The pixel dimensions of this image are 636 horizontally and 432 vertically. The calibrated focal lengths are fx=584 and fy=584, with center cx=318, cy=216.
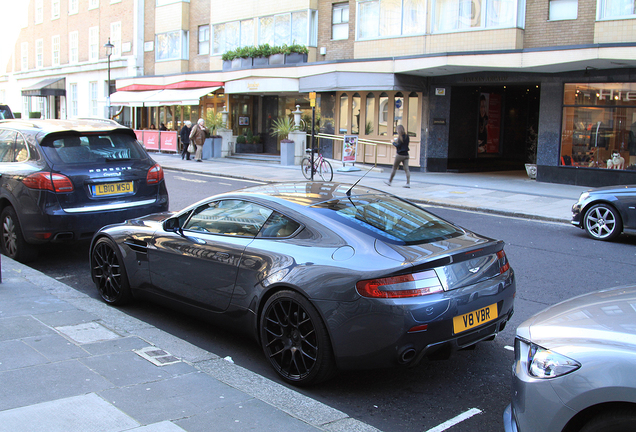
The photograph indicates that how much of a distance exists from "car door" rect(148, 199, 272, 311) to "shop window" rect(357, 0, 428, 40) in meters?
18.2

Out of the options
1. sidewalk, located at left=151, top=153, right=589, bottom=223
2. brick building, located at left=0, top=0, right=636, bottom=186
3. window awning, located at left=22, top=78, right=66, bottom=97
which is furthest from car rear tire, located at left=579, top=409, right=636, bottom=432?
window awning, located at left=22, top=78, right=66, bottom=97

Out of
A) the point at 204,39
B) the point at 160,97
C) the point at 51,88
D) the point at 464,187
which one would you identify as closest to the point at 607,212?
the point at 464,187

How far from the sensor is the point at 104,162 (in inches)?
300

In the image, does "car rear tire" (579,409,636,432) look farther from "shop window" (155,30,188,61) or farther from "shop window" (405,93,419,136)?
"shop window" (155,30,188,61)

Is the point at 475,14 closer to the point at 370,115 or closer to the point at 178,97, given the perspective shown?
the point at 370,115

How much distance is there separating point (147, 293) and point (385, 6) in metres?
19.8

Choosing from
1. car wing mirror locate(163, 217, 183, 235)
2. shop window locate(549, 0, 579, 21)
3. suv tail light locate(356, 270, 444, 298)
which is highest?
shop window locate(549, 0, 579, 21)

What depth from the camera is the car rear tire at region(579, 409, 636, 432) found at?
2.45 meters

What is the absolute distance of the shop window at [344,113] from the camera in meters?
24.6

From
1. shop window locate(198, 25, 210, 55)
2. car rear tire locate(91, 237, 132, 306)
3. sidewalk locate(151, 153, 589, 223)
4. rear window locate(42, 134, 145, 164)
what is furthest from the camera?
shop window locate(198, 25, 210, 55)

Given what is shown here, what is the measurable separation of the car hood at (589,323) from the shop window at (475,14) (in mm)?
17884

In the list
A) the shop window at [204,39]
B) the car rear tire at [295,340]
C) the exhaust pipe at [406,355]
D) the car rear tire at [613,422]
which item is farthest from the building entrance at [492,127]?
the car rear tire at [613,422]

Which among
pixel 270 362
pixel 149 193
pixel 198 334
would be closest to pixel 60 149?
pixel 149 193

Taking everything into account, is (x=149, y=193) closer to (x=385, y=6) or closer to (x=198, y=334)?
(x=198, y=334)
